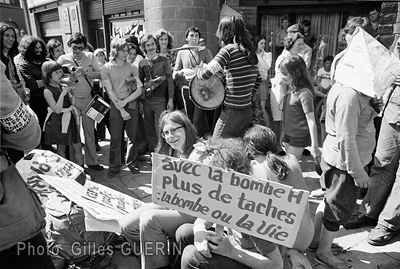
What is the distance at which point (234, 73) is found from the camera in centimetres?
300

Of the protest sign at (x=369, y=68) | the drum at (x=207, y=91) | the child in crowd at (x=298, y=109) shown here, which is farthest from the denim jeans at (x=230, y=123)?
the protest sign at (x=369, y=68)

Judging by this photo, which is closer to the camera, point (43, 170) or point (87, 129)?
point (43, 170)

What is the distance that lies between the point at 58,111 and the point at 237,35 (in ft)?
7.48

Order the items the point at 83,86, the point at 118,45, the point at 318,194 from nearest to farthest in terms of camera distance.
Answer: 1. the point at 318,194
2. the point at 118,45
3. the point at 83,86

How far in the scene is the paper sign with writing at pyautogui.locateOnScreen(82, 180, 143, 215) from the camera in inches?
→ 95.7

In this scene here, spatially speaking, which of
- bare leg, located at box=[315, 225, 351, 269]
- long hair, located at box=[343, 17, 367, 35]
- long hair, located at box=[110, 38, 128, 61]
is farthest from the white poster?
bare leg, located at box=[315, 225, 351, 269]

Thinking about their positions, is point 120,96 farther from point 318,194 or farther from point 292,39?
point 318,194

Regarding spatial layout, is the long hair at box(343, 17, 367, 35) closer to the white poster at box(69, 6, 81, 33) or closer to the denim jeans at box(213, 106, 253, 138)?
the denim jeans at box(213, 106, 253, 138)

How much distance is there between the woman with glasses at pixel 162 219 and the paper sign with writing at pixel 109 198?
24 centimetres

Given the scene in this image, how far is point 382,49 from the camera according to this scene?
6.42 feet

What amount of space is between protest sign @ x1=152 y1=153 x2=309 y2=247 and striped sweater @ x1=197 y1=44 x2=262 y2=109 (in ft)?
4.58

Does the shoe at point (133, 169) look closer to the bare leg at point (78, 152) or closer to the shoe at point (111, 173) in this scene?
the shoe at point (111, 173)

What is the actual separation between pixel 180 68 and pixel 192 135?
239 centimetres

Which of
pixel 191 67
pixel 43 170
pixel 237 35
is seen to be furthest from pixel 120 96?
pixel 237 35
